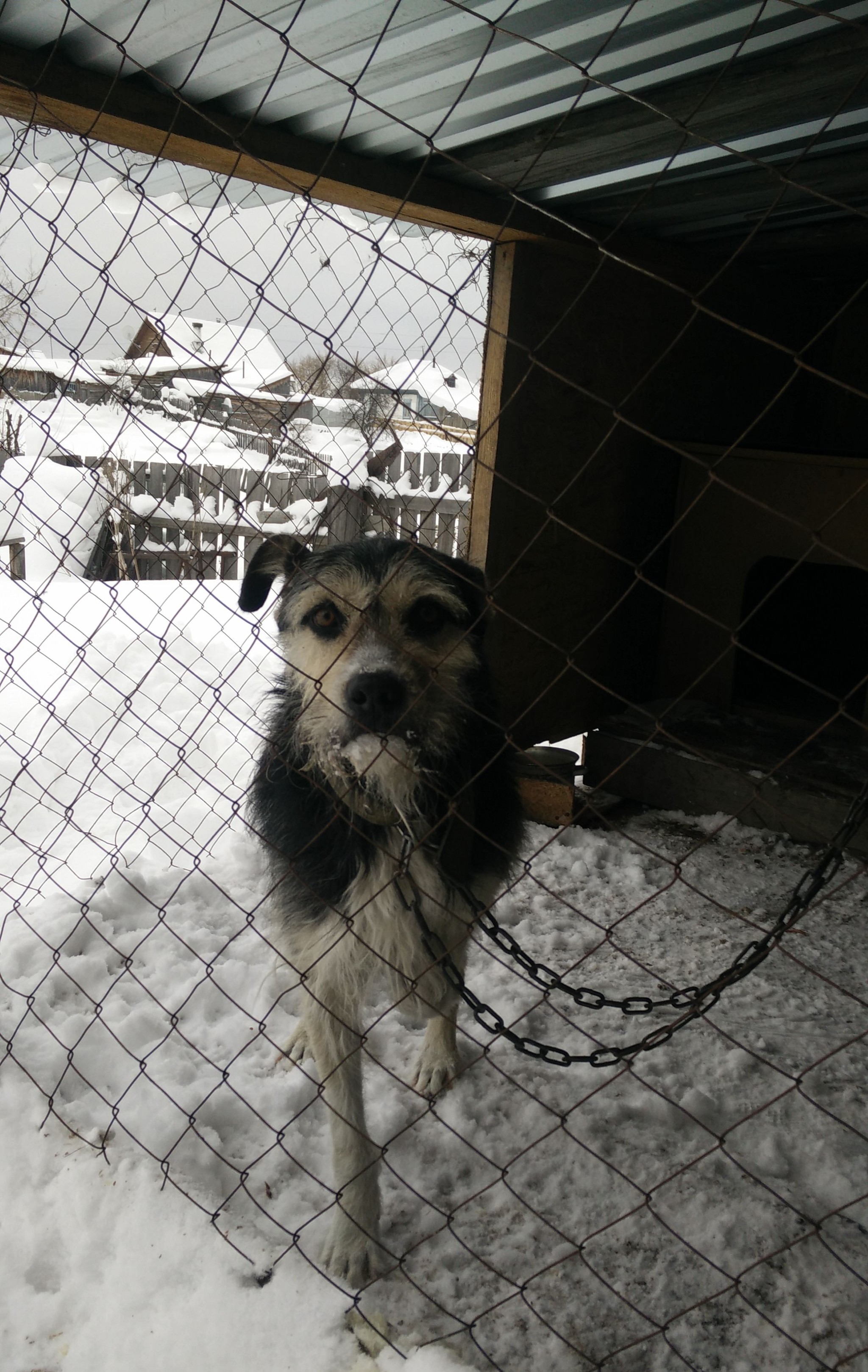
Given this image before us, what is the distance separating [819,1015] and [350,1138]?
1.73m

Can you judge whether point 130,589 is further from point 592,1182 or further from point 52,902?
point 592,1182

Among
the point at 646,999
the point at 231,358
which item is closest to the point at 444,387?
the point at 231,358

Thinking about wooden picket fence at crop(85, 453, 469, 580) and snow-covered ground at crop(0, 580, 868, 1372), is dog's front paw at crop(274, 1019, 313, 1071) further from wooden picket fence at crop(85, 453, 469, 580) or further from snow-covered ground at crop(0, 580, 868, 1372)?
wooden picket fence at crop(85, 453, 469, 580)

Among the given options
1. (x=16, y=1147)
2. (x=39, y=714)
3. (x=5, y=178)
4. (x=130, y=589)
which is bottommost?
(x=16, y=1147)

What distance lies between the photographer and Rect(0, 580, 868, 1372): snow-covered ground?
5.79 ft

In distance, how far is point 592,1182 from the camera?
2.19m

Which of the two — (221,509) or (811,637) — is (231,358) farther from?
(811,637)

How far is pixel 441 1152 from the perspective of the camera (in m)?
2.29

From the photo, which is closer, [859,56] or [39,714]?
[859,56]

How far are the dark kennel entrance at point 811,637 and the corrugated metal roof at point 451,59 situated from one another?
2.77 meters

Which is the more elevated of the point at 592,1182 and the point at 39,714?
the point at 39,714

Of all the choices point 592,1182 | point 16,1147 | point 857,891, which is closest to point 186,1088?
point 16,1147

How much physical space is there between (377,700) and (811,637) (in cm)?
481

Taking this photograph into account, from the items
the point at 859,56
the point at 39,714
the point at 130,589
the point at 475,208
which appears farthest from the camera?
the point at 130,589
